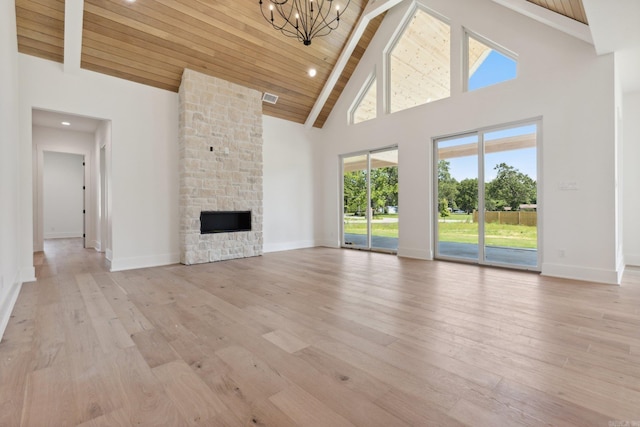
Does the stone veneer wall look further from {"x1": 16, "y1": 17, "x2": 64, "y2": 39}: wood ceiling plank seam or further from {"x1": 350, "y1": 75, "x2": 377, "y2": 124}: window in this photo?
{"x1": 350, "y1": 75, "x2": 377, "y2": 124}: window

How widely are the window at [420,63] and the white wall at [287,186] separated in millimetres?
2413

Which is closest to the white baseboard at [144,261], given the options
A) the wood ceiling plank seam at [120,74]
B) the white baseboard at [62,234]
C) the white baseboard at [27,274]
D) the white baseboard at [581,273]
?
the white baseboard at [27,274]

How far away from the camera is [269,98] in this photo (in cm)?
641

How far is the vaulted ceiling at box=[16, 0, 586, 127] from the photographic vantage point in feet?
13.1

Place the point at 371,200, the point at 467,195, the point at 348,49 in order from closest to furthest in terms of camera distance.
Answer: the point at 467,195 < the point at 348,49 < the point at 371,200

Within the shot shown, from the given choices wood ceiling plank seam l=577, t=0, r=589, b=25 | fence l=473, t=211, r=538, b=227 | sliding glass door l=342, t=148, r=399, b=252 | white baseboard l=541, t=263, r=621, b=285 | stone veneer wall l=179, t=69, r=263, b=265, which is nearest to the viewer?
wood ceiling plank seam l=577, t=0, r=589, b=25

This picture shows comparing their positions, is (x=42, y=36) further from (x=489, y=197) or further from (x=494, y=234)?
(x=494, y=234)

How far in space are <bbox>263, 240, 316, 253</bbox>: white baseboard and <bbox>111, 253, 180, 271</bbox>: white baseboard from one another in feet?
6.41

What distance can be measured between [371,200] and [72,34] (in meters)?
5.64

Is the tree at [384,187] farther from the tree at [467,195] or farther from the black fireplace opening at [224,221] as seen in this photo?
the black fireplace opening at [224,221]

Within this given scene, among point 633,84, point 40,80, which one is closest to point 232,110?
point 40,80

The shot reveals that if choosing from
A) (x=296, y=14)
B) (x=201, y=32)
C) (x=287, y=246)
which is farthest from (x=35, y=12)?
(x=287, y=246)

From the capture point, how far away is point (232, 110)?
5.84 meters

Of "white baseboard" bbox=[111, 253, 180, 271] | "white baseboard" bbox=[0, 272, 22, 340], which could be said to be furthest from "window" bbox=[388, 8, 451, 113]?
"white baseboard" bbox=[0, 272, 22, 340]
